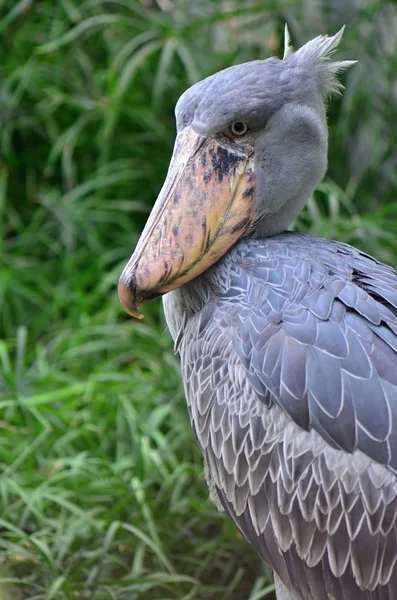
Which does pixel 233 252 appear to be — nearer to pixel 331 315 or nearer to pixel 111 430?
pixel 331 315

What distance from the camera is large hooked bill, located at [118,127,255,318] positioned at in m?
2.05

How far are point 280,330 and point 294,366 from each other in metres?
0.10

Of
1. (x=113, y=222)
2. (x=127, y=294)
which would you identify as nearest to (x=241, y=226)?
(x=127, y=294)

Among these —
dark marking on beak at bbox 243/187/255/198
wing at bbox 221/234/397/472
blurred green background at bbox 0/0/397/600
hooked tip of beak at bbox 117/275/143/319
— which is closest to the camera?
wing at bbox 221/234/397/472

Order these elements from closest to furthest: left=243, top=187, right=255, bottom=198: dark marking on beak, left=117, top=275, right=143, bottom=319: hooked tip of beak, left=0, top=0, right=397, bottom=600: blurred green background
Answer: left=117, top=275, right=143, bottom=319: hooked tip of beak → left=243, top=187, right=255, bottom=198: dark marking on beak → left=0, top=0, right=397, bottom=600: blurred green background

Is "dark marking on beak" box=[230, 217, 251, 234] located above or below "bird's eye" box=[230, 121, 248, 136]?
below

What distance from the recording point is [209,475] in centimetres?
225

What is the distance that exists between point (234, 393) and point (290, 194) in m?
0.54

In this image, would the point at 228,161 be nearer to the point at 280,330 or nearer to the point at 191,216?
the point at 191,216

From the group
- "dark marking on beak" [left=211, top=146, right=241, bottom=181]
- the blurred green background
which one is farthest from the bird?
the blurred green background

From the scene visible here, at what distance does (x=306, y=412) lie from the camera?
1.88m

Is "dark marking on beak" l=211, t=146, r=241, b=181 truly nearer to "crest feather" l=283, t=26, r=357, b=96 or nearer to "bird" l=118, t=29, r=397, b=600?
"bird" l=118, t=29, r=397, b=600

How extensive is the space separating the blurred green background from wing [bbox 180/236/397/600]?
87 cm

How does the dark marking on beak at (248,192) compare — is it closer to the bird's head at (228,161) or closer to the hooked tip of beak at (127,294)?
the bird's head at (228,161)
